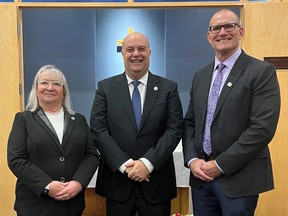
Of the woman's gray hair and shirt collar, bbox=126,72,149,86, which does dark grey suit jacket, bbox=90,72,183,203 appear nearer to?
shirt collar, bbox=126,72,149,86

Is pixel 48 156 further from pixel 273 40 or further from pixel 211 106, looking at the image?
pixel 273 40

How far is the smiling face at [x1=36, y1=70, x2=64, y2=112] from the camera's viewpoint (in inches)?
73.4

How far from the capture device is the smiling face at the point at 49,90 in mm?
1863

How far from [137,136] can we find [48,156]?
0.48m

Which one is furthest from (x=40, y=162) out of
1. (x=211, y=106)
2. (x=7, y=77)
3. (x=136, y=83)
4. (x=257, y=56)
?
(x=257, y=56)

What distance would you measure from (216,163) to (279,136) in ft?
4.83

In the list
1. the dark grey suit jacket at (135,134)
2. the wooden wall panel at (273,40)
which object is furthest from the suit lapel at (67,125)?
the wooden wall panel at (273,40)

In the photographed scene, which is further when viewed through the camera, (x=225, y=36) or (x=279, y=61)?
(x=279, y=61)

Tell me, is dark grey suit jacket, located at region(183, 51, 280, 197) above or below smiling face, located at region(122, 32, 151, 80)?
below

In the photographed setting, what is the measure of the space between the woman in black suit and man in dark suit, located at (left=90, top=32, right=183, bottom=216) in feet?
0.45

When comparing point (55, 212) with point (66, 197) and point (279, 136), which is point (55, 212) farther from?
point (279, 136)

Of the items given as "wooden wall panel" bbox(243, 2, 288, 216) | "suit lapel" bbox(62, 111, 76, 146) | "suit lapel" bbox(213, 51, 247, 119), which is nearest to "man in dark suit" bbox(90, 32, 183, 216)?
"suit lapel" bbox(62, 111, 76, 146)

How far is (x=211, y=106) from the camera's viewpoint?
173cm

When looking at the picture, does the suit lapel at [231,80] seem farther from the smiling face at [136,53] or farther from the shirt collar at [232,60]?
the smiling face at [136,53]
